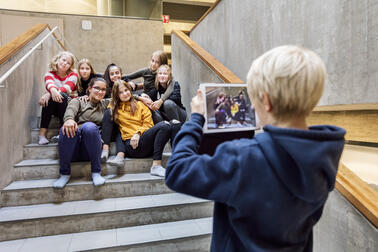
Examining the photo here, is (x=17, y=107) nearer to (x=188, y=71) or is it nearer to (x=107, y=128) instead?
(x=107, y=128)

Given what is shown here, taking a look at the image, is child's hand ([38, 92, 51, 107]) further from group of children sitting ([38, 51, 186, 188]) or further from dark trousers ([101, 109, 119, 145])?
dark trousers ([101, 109, 119, 145])

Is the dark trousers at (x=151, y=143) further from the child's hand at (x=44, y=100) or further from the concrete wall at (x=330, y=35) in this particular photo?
the concrete wall at (x=330, y=35)

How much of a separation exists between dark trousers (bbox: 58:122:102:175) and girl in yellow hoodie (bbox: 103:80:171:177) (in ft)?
0.42

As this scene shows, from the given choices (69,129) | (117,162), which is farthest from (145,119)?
(69,129)

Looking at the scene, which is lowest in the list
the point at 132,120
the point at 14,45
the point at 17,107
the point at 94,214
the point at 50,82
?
the point at 94,214

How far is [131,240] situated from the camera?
1.52 meters

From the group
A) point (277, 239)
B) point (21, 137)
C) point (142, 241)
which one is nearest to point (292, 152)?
point (277, 239)

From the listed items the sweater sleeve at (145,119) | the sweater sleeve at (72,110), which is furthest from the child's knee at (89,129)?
the sweater sleeve at (145,119)

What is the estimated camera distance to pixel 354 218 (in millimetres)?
1180

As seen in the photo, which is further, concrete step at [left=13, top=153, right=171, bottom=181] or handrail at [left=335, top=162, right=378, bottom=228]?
concrete step at [left=13, top=153, right=171, bottom=181]

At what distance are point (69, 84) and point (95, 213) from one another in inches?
58.3

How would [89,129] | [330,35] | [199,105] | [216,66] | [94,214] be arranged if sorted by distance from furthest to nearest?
[216,66] < [89,129] < [330,35] < [94,214] < [199,105]

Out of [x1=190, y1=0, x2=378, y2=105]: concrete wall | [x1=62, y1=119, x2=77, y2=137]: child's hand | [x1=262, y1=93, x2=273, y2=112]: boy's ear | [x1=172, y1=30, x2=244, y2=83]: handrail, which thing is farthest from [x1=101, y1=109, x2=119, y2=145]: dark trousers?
[x1=262, y1=93, x2=273, y2=112]: boy's ear

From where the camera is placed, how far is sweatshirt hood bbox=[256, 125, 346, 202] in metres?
0.50
